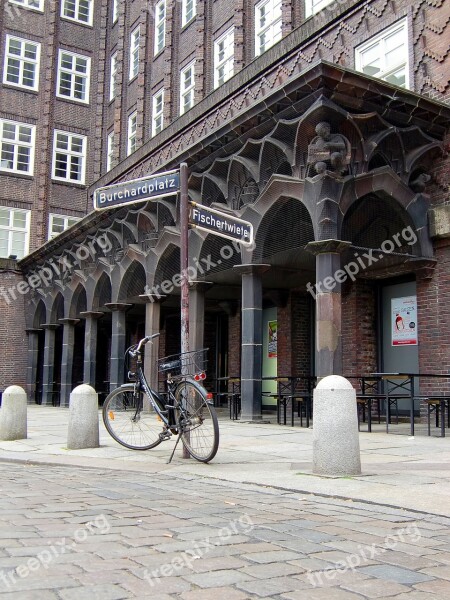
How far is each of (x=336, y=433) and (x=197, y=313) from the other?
1000 centimetres

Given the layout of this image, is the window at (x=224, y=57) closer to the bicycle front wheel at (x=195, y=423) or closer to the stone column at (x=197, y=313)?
the stone column at (x=197, y=313)

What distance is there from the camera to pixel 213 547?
4051 mm

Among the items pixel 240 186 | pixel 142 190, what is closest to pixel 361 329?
pixel 240 186

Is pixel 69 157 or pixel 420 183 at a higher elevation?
pixel 69 157

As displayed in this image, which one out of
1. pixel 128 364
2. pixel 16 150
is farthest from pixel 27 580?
pixel 16 150

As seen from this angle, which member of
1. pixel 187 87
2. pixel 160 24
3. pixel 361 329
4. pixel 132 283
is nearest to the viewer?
pixel 361 329

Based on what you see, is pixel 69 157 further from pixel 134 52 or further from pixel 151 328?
pixel 151 328

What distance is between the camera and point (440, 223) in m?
12.8

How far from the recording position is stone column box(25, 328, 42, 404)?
96.0 ft

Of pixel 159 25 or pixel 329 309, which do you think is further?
pixel 159 25

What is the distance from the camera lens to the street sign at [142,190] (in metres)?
8.48

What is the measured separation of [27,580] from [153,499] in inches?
94.7

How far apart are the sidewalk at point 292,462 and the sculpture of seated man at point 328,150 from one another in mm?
4713

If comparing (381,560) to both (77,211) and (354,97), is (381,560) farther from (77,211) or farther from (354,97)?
(77,211)
